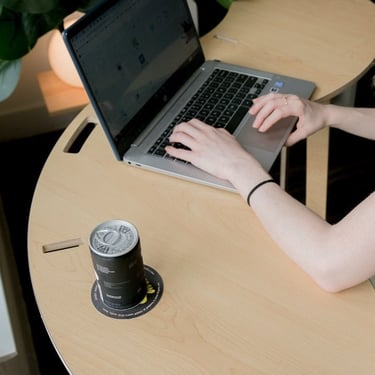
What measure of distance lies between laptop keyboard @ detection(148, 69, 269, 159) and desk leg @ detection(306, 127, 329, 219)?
0.94 ft

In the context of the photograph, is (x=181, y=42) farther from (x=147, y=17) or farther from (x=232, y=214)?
(x=232, y=214)

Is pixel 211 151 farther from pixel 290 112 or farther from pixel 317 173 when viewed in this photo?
pixel 317 173

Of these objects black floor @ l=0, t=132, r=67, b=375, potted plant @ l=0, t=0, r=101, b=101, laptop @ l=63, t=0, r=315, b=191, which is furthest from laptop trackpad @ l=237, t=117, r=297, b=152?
black floor @ l=0, t=132, r=67, b=375

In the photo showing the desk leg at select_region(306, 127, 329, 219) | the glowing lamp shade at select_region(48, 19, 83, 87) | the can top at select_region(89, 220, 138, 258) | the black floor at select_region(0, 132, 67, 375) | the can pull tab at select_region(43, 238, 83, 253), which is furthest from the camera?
the glowing lamp shade at select_region(48, 19, 83, 87)

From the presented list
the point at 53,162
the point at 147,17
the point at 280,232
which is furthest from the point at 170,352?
the point at 147,17

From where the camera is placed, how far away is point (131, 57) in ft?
3.83

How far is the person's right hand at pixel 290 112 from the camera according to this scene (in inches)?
46.8

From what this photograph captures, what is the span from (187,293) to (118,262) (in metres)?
0.14

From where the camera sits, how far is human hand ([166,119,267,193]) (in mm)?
1046

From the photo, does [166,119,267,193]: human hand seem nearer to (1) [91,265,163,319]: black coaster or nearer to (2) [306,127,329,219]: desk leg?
(1) [91,265,163,319]: black coaster

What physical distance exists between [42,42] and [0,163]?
499 mm

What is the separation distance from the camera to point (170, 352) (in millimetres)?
833

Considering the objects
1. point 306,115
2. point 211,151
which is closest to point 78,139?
point 211,151

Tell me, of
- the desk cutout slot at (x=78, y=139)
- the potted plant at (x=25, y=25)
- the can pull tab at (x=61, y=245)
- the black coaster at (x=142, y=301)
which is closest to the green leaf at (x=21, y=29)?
the potted plant at (x=25, y=25)
